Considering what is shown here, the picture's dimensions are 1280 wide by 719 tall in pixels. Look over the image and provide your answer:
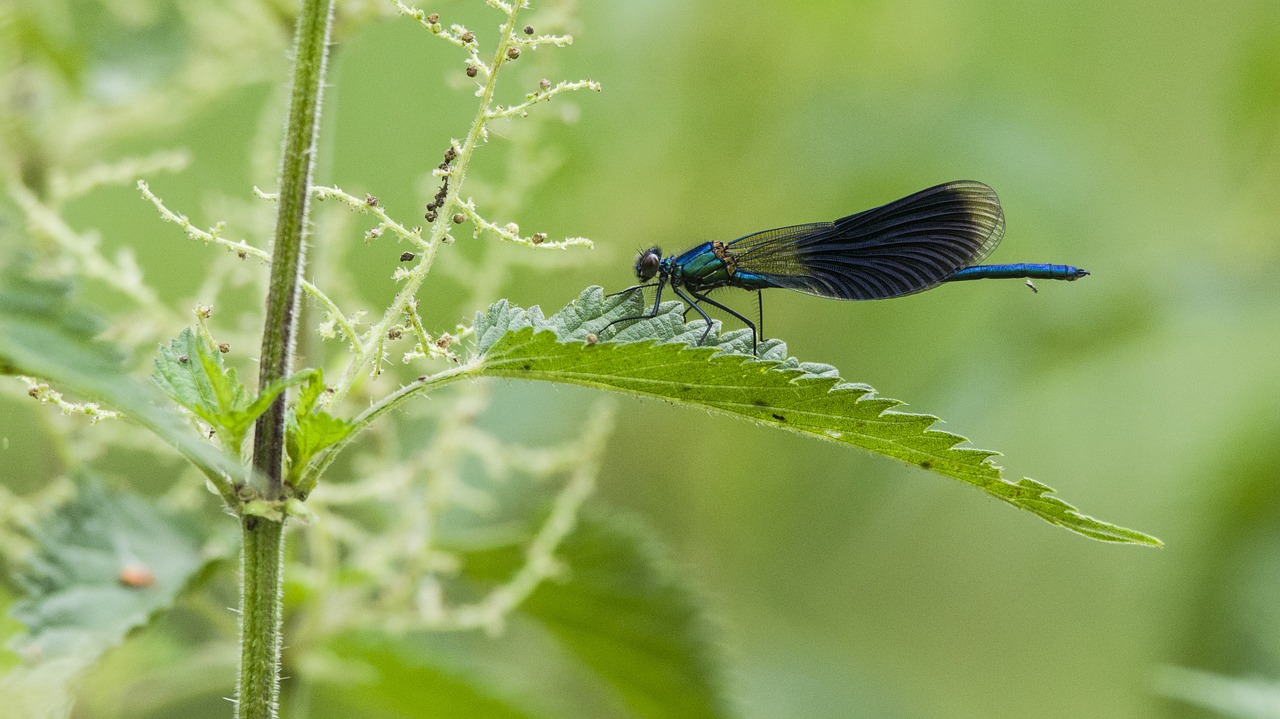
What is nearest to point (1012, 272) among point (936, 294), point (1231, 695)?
point (1231, 695)

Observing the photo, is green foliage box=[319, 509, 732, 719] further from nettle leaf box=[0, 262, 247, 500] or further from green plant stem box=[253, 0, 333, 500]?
nettle leaf box=[0, 262, 247, 500]

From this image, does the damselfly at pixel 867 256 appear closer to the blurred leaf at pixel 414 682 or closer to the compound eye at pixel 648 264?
the compound eye at pixel 648 264

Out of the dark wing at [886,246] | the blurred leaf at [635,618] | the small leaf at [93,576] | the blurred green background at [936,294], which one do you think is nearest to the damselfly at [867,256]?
the dark wing at [886,246]

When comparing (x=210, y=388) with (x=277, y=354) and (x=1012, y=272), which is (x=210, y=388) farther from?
(x=1012, y=272)

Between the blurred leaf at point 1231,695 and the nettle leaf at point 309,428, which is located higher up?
the nettle leaf at point 309,428

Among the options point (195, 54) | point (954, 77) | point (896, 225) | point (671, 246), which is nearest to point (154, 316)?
point (195, 54)
